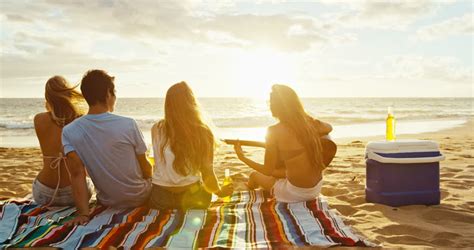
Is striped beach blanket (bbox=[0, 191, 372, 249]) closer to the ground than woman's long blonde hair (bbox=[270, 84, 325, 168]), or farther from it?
closer to the ground

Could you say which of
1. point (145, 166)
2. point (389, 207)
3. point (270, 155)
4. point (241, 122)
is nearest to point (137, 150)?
point (145, 166)

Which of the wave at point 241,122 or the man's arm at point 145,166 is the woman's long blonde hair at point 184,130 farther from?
the wave at point 241,122

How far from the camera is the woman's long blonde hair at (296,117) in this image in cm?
430

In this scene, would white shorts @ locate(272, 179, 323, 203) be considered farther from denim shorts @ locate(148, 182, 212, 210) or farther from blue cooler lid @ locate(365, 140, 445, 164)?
denim shorts @ locate(148, 182, 212, 210)

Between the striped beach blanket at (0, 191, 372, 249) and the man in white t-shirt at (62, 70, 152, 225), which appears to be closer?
the striped beach blanket at (0, 191, 372, 249)

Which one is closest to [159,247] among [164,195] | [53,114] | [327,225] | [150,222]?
[150,222]

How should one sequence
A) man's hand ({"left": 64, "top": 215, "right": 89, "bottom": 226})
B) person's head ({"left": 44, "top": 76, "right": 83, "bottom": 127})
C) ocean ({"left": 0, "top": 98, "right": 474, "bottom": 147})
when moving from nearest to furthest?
1. man's hand ({"left": 64, "top": 215, "right": 89, "bottom": 226})
2. person's head ({"left": 44, "top": 76, "right": 83, "bottom": 127})
3. ocean ({"left": 0, "top": 98, "right": 474, "bottom": 147})

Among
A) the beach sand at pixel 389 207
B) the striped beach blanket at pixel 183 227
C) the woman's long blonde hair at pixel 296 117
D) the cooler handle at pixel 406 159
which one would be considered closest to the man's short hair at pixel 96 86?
the striped beach blanket at pixel 183 227

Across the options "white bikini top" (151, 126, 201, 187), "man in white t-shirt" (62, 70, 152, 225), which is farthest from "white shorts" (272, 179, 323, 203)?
"man in white t-shirt" (62, 70, 152, 225)

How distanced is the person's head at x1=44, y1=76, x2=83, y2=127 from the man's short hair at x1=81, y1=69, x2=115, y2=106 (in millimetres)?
290

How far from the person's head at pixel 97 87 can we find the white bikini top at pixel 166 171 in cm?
52

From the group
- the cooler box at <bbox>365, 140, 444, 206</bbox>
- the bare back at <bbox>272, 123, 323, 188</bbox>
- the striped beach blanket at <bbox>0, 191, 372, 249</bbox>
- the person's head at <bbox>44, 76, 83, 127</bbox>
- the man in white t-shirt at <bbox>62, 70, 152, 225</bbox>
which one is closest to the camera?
→ the striped beach blanket at <bbox>0, 191, 372, 249</bbox>

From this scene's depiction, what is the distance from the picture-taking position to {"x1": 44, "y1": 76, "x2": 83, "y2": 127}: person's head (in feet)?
13.6

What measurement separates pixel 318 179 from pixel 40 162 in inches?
225
